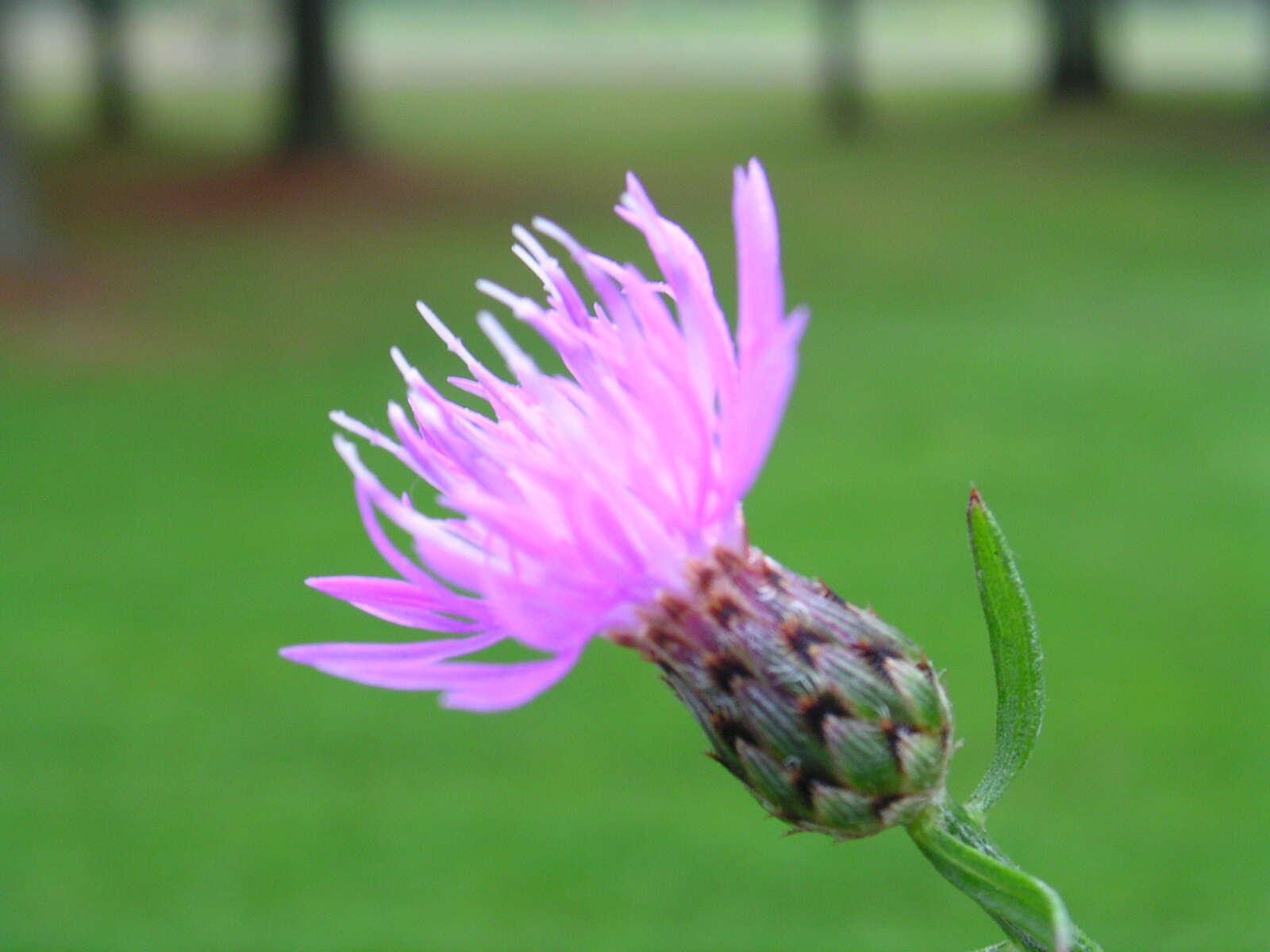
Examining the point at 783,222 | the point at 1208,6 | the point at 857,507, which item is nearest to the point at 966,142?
the point at 783,222

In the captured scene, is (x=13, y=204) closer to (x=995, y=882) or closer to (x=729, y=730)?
(x=729, y=730)

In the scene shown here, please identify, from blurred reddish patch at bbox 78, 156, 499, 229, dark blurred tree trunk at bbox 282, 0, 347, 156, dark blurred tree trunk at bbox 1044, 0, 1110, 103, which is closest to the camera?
blurred reddish patch at bbox 78, 156, 499, 229

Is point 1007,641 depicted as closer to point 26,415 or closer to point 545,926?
point 545,926

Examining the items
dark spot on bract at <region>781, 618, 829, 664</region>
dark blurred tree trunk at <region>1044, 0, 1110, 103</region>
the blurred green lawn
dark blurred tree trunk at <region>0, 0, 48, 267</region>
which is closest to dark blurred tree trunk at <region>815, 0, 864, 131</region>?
dark blurred tree trunk at <region>1044, 0, 1110, 103</region>

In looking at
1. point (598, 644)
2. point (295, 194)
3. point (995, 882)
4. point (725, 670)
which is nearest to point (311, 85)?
point (295, 194)

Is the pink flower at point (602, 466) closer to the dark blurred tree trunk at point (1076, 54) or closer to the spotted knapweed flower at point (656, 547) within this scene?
the spotted knapweed flower at point (656, 547)

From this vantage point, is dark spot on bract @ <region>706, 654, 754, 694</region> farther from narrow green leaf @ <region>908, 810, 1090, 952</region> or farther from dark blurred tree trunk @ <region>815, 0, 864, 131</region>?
dark blurred tree trunk @ <region>815, 0, 864, 131</region>

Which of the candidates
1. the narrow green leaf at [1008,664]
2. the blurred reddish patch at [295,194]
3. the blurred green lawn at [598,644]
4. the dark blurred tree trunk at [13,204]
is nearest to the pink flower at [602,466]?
the narrow green leaf at [1008,664]
